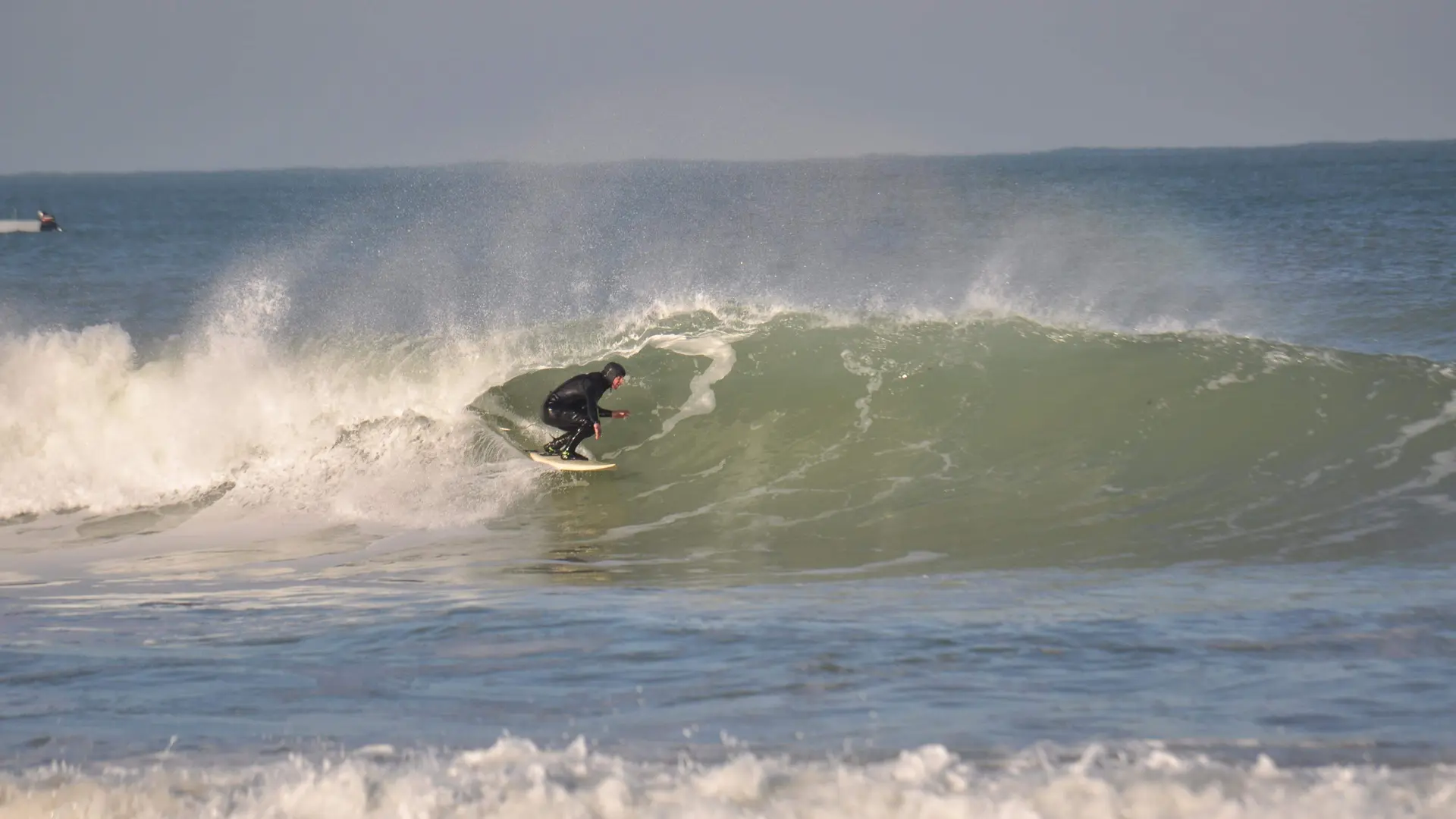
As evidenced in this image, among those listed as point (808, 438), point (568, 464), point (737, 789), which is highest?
point (808, 438)

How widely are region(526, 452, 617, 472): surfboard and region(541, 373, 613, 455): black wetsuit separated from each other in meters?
0.09

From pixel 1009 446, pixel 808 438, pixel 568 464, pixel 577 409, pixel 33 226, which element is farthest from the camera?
pixel 33 226

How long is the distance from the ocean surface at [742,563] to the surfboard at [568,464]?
0.30 feet

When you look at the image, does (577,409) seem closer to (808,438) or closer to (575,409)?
(575,409)

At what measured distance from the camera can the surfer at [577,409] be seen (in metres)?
12.8

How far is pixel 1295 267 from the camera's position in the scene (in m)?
29.8

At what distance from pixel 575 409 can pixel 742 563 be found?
10.9ft

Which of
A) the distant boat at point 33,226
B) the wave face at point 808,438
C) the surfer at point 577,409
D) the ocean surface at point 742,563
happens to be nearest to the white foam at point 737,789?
the ocean surface at point 742,563

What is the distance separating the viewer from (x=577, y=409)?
516 inches

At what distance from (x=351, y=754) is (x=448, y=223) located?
43909 mm

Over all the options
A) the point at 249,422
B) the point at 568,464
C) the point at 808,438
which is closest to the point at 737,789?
the point at 568,464

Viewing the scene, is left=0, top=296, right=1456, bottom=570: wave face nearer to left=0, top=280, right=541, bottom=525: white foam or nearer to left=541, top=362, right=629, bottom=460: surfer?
left=0, top=280, right=541, bottom=525: white foam

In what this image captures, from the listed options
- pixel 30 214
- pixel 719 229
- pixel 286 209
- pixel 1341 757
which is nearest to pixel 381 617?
pixel 1341 757

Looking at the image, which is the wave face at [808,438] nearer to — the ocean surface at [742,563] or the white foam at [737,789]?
the ocean surface at [742,563]
